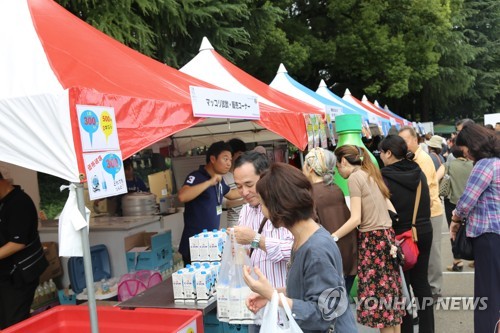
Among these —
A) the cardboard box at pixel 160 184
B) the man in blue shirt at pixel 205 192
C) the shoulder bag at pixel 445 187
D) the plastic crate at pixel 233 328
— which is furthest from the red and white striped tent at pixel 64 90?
the shoulder bag at pixel 445 187

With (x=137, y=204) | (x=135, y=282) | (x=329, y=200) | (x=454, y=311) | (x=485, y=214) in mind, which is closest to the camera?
(x=485, y=214)

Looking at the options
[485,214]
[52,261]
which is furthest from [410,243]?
[52,261]

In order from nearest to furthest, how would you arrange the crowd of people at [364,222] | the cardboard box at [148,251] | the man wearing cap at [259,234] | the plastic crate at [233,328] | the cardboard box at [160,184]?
the man wearing cap at [259,234] < the crowd of people at [364,222] < the plastic crate at [233,328] < the cardboard box at [148,251] < the cardboard box at [160,184]

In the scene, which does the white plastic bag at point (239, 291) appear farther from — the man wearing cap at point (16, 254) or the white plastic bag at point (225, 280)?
the man wearing cap at point (16, 254)

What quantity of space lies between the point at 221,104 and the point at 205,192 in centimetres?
91

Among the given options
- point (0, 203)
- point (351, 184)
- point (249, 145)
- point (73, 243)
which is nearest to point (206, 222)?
point (351, 184)

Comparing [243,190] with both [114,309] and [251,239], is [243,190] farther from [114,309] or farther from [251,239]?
[114,309]

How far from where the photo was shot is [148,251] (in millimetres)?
4770

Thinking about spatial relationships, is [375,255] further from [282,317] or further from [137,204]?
[137,204]

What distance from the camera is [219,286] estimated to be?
2.69 metres

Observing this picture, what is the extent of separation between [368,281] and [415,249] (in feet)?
1.76

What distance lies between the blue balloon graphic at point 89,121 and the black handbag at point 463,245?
2.89 m

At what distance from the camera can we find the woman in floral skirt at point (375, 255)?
3.39 m

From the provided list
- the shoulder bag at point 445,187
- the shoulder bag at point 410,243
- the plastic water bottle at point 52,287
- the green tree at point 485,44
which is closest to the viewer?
the shoulder bag at point 410,243
